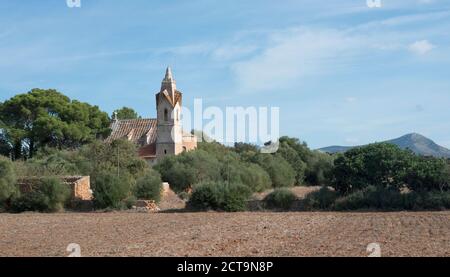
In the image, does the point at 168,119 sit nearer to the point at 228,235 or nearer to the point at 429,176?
the point at 429,176

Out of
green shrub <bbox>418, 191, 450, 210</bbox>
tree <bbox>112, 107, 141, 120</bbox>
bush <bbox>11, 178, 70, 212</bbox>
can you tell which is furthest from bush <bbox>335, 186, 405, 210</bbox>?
tree <bbox>112, 107, 141, 120</bbox>

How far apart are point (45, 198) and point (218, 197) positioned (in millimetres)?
9739

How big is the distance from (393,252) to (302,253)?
214 centimetres

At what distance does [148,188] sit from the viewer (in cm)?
4238

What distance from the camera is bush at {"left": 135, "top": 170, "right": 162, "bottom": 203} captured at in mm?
42219

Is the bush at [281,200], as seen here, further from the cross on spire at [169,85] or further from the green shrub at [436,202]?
the cross on spire at [169,85]

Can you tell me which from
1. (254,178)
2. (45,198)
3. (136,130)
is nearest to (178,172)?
(254,178)

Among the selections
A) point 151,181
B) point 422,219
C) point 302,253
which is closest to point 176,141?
point 151,181

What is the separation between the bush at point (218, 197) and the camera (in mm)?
38469

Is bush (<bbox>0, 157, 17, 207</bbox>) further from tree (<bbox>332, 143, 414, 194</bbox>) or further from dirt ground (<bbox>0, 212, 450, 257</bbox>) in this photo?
tree (<bbox>332, 143, 414, 194</bbox>)

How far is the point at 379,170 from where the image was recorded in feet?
130

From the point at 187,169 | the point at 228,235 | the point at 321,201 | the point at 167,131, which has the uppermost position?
the point at 167,131

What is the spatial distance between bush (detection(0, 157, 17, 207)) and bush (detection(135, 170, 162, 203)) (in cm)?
713
